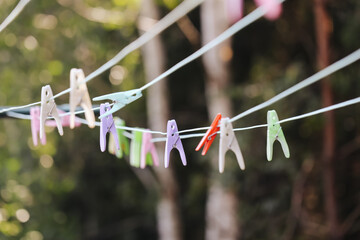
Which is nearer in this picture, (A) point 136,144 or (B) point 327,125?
(A) point 136,144

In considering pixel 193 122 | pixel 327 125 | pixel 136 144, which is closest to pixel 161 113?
pixel 193 122

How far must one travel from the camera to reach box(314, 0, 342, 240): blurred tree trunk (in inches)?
145

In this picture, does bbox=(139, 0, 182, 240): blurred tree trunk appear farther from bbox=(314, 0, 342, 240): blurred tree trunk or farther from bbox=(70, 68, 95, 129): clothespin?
bbox=(70, 68, 95, 129): clothespin

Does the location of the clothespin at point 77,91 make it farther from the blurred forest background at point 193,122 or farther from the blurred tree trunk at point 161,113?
the blurred tree trunk at point 161,113

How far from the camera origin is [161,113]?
15.0ft

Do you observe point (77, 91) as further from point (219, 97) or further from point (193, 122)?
point (193, 122)

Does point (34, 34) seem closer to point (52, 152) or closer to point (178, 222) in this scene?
point (52, 152)

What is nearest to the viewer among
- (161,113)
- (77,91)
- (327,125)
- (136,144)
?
(77,91)

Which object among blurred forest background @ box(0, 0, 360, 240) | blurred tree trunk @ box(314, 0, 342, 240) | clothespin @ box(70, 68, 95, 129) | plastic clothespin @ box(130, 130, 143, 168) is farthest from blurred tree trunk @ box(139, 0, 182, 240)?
clothespin @ box(70, 68, 95, 129)

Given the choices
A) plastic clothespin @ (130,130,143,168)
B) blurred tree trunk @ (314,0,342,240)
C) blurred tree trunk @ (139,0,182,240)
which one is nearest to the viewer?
plastic clothespin @ (130,130,143,168)

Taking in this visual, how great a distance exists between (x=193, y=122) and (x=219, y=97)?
1.43 metres

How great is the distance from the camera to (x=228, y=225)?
169 inches

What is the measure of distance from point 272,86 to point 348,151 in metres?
0.95

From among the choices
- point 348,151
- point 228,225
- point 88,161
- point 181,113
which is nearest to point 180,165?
point 181,113
